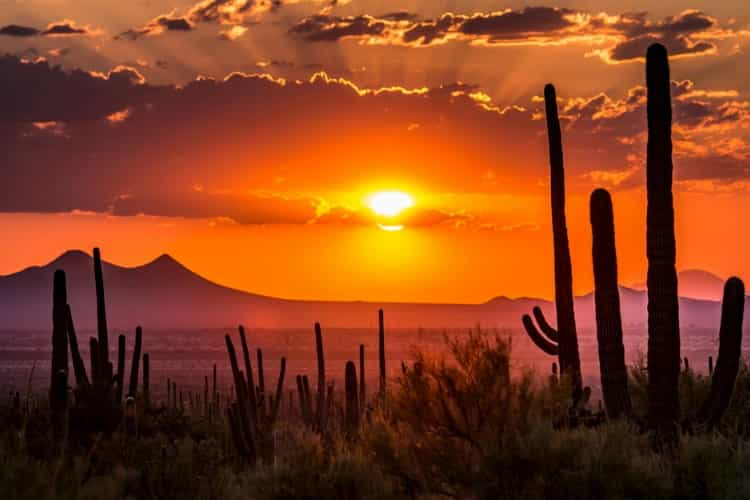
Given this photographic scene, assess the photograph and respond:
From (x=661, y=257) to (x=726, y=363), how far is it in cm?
247

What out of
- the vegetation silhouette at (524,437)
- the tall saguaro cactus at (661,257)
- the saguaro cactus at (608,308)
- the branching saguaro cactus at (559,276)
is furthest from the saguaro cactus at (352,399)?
the tall saguaro cactus at (661,257)

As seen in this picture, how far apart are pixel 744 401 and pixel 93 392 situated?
15319 mm

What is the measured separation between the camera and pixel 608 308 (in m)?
23.5

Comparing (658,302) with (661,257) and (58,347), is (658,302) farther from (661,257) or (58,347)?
(58,347)

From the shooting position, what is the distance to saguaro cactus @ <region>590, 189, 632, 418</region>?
23.4 meters

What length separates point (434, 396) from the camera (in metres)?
18.5

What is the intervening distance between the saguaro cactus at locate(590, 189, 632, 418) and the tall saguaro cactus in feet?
3.04

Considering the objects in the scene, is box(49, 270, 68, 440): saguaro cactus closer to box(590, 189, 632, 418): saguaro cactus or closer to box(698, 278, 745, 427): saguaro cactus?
box(590, 189, 632, 418): saguaro cactus

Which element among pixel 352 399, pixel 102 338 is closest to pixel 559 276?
pixel 352 399

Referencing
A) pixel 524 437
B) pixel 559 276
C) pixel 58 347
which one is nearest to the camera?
pixel 524 437

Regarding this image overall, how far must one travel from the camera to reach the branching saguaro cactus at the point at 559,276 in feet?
86.7

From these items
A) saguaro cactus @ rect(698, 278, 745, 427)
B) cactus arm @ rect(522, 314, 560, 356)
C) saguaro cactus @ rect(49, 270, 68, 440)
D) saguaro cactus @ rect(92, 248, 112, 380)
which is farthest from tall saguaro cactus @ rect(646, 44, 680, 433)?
saguaro cactus @ rect(92, 248, 112, 380)

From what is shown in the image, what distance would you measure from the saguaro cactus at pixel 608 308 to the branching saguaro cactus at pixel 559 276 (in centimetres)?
203

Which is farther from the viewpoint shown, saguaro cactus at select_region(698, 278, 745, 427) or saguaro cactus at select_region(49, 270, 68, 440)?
saguaro cactus at select_region(49, 270, 68, 440)
